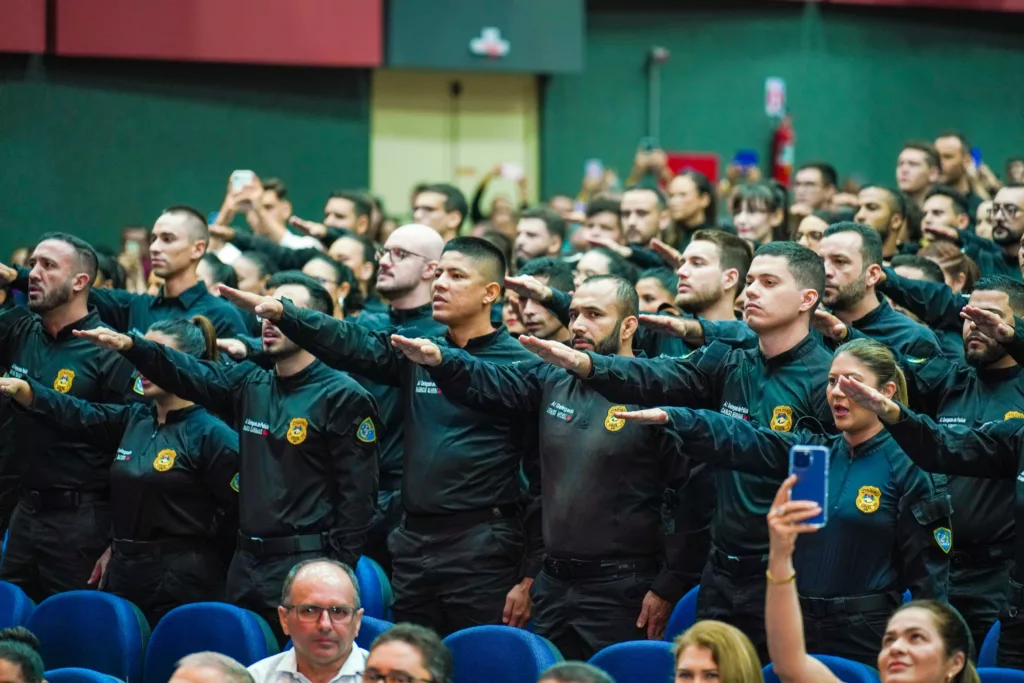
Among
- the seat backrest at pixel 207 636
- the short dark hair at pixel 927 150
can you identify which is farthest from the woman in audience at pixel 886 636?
the short dark hair at pixel 927 150

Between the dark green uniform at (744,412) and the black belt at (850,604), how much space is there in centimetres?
24

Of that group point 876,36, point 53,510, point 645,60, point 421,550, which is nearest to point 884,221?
point 421,550

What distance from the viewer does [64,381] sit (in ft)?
18.4

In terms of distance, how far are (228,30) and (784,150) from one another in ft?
15.7

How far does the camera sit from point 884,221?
6711mm

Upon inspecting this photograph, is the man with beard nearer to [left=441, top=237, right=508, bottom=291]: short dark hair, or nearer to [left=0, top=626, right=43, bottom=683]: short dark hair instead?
[left=441, top=237, right=508, bottom=291]: short dark hair

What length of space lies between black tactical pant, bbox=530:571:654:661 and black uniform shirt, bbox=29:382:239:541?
4.09 feet

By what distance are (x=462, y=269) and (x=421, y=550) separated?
896 mm

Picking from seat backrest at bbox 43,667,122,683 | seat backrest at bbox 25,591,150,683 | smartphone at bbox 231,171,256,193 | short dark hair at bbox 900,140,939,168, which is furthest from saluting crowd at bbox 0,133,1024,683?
short dark hair at bbox 900,140,939,168

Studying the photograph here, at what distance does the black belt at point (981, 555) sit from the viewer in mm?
4750

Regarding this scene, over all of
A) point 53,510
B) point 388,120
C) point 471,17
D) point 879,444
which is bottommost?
point 53,510

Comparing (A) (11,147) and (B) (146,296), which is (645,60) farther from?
(B) (146,296)

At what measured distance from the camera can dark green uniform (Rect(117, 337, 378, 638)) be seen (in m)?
4.91

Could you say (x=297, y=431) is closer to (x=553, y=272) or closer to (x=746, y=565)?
(x=553, y=272)
